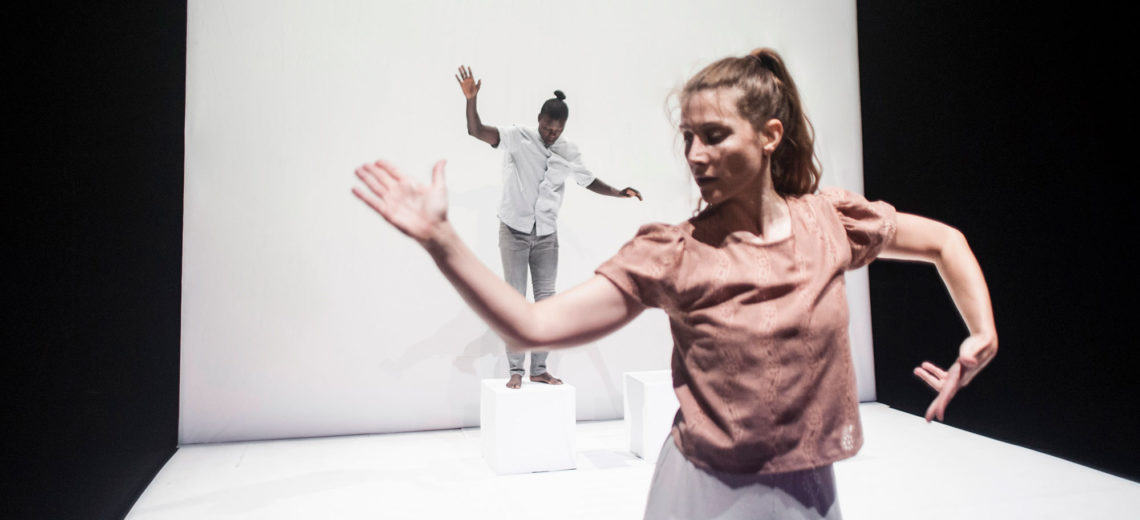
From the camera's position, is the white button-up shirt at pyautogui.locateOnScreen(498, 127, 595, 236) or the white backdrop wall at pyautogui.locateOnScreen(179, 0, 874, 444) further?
the white backdrop wall at pyautogui.locateOnScreen(179, 0, 874, 444)

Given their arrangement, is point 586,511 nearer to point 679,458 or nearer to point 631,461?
point 631,461

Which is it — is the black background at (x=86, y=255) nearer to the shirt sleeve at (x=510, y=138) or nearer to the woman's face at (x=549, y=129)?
the shirt sleeve at (x=510, y=138)

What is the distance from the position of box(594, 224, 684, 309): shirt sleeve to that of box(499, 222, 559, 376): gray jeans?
2974 millimetres

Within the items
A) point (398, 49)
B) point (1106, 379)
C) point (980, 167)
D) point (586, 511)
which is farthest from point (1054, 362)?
point (398, 49)

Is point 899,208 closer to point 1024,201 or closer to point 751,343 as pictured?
point 1024,201

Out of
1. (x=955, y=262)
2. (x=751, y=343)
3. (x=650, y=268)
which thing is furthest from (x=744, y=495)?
(x=955, y=262)

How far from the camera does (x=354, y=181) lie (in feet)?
15.1

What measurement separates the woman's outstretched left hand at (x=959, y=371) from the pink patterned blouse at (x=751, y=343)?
183 millimetres

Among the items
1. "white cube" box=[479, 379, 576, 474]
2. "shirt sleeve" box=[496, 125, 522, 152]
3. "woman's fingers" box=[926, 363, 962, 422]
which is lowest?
"white cube" box=[479, 379, 576, 474]

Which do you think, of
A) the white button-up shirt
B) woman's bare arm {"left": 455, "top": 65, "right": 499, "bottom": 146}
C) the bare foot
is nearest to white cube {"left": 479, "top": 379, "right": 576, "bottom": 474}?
the bare foot

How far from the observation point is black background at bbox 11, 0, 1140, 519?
216cm

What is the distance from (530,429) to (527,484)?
0.32 m

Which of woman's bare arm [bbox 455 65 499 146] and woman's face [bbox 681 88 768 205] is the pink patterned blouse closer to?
woman's face [bbox 681 88 768 205]

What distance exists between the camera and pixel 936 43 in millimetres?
4832
